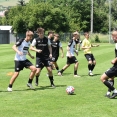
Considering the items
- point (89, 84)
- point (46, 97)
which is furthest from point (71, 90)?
point (89, 84)

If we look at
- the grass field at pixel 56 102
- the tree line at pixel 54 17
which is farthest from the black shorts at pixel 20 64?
the tree line at pixel 54 17

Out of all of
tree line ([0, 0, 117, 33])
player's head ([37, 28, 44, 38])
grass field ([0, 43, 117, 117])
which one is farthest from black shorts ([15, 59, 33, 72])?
tree line ([0, 0, 117, 33])

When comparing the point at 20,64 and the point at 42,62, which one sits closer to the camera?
the point at 20,64

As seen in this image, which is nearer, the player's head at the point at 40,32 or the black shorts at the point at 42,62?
the player's head at the point at 40,32

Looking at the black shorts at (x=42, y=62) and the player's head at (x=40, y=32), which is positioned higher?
the player's head at (x=40, y=32)

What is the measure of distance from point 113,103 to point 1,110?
2.96 m

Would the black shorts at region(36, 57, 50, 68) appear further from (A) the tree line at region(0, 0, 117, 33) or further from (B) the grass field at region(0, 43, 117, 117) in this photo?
(A) the tree line at region(0, 0, 117, 33)

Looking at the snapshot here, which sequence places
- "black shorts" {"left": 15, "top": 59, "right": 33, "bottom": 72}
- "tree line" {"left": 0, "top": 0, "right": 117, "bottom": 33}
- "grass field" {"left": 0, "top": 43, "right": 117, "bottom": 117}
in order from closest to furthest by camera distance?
"grass field" {"left": 0, "top": 43, "right": 117, "bottom": 117} → "black shorts" {"left": 15, "top": 59, "right": 33, "bottom": 72} → "tree line" {"left": 0, "top": 0, "right": 117, "bottom": 33}

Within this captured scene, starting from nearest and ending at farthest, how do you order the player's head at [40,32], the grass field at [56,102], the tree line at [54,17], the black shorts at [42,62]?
1. the grass field at [56,102]
2. the player's head at [40,32]
3. the black shorts at [42,62]
4. the tree line at [54,17]

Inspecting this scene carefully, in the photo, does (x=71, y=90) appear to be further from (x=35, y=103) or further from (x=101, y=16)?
(x=101, y=16)

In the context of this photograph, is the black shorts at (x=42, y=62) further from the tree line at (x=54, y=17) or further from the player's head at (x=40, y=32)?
the tree line at (x=54, y=17)

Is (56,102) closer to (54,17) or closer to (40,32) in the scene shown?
(40,32)

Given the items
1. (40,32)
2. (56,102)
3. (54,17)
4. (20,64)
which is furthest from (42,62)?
(54,17)

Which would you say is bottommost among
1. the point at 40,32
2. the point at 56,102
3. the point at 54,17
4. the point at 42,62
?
→ the point at 56,102
